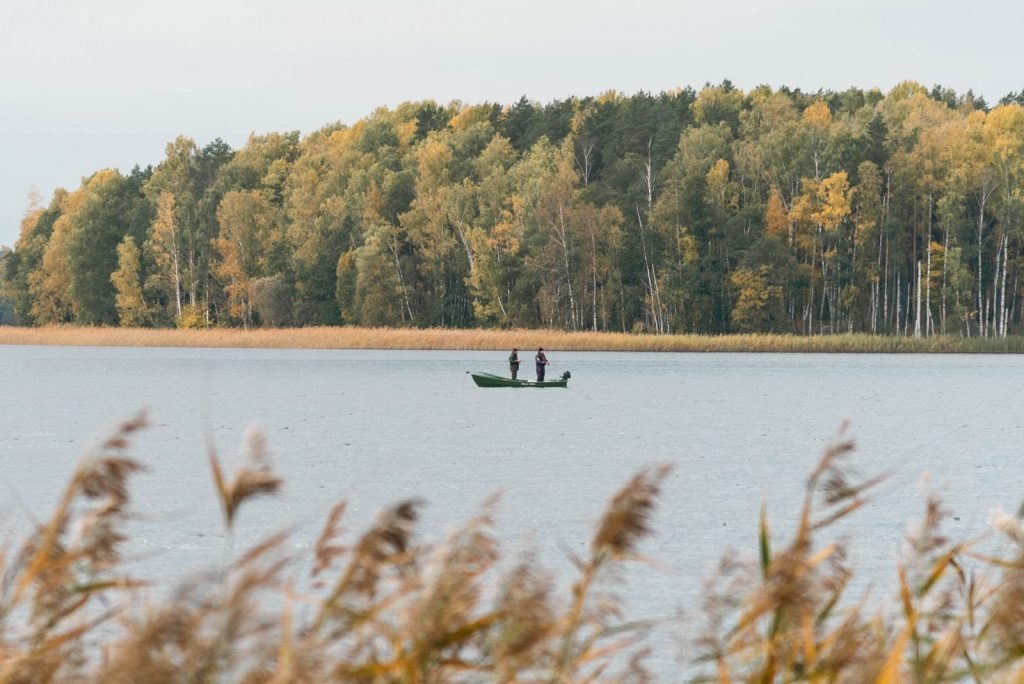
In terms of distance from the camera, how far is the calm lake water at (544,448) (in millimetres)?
15562

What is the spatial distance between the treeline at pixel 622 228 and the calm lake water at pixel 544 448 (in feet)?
62.9

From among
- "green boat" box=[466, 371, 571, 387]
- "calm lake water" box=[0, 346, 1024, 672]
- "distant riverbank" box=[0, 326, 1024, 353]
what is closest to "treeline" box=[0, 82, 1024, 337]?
"distant riverbank" box=[0, 326, 1024, 353]

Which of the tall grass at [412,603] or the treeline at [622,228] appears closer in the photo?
the tall grass at [412,603]

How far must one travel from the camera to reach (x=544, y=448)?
1111 inches

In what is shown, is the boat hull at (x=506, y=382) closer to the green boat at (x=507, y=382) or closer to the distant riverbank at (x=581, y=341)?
the green boat at (x=507, y=382)

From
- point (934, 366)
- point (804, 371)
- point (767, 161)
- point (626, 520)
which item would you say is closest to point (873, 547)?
point (626, 520)

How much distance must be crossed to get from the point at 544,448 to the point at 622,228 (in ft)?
188

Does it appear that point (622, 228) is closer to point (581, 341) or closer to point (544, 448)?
point (581, 341)

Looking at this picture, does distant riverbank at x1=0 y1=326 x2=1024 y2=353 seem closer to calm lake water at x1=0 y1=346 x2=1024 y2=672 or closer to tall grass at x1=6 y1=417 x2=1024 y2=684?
calm lake water at x1=0 y1=346 x2=1024 y2=672

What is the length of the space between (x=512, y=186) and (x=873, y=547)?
7582 cm

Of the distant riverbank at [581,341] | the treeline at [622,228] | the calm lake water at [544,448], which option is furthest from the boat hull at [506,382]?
the treeline at [622,228]

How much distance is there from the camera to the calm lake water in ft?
51.1

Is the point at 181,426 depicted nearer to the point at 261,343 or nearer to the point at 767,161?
the point at 261,343

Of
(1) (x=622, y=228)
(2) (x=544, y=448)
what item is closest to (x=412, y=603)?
(2) (x=544, y=448)
